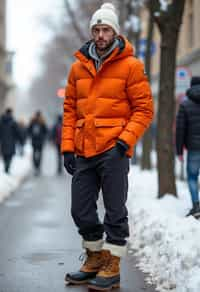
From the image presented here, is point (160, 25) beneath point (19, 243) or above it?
above

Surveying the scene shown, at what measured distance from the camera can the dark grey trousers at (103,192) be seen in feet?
18.2

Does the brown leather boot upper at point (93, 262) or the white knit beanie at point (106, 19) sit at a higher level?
the white knit beanie at point (106, 19)

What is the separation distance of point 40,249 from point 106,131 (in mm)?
2482

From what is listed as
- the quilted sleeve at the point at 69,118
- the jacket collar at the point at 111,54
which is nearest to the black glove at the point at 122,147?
the quilted sleeve at the point at 69,118

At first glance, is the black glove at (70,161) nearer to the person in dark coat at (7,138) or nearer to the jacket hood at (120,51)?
the jacket hood at (120,51)

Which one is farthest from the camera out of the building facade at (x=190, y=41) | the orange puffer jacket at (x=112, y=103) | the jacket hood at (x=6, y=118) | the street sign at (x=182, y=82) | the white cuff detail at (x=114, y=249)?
the building facade at (x=190, y=41)

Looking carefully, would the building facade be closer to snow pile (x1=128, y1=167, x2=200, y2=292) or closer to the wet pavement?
the wet pavement

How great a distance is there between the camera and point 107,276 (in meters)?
5.54

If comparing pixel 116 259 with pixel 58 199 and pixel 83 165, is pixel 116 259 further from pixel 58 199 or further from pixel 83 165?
pixel 58 199

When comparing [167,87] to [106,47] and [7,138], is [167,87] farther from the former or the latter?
[7,138]

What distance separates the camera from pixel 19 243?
7.92 metres

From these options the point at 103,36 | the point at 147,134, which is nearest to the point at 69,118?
the point at 103,36

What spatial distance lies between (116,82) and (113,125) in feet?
1.13

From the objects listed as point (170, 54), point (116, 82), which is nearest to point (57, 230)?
point (170, 54)
